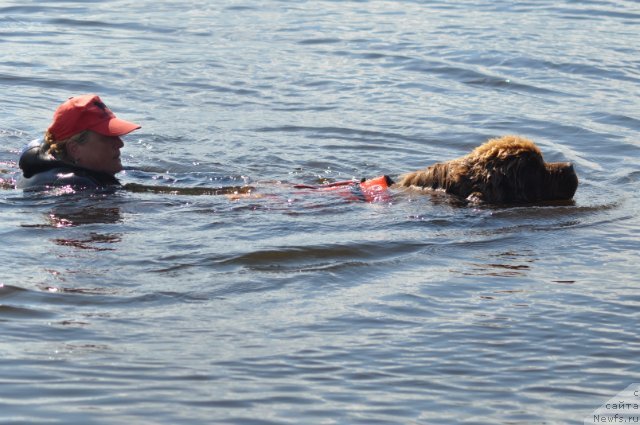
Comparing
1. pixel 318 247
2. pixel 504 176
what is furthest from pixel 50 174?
pixel 504 176

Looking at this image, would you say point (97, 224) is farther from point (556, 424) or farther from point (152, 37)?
point (152, 37)

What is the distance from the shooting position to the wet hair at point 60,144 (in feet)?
28.5

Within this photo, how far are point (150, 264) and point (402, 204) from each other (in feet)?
7.29

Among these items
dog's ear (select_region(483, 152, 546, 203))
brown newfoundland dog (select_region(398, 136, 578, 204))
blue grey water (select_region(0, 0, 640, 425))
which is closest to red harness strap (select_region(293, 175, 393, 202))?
blue grey water (select_region(0, 0, 640, 425))

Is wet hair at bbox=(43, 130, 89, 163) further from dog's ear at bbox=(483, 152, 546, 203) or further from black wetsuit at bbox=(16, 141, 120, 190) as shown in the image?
dog's ear at bbox=(483, 152, 546, 203)

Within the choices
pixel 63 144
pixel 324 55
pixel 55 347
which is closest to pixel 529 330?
pixel 55 347

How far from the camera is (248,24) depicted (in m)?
17.1

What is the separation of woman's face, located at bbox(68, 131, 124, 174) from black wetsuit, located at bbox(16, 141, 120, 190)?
7 cm

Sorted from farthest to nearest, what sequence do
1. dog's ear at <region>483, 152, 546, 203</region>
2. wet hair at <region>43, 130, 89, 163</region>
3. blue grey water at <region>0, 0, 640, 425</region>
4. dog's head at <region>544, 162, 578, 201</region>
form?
wet hair at <region>43, 130, 89, 163</region>
dog's head at <region>544, 162, 578, 201</region>
dog's ear at <region>483, 152, 546, 203</region>
blue grey water at <region>0, 0, 640, 425</region>

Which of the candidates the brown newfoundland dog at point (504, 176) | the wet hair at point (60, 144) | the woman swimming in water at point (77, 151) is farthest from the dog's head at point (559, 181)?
the wet hair at point (60, 144)

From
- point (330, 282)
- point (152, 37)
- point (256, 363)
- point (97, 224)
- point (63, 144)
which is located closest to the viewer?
point (256, 363)

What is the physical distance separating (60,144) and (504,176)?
3.35 meters

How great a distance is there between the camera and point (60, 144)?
8.75 meters

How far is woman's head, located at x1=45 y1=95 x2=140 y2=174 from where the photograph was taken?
340 inches
